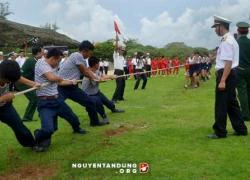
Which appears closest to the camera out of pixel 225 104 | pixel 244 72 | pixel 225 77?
pixel 225 77

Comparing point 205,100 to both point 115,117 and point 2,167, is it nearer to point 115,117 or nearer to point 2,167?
point 115,117

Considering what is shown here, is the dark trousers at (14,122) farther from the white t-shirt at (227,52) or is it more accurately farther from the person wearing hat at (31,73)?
the person wearing hat at (31,73)

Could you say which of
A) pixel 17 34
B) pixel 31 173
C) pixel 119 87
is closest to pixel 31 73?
pixel 119 87

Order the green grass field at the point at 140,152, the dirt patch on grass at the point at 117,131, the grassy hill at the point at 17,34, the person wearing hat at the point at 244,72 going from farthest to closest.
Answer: the grassy hill at the point at 17,34
the person wearing hat at the point at 244,72
the dirt patch on grass at the point at 117,131
the green grass field at the point at 140,152

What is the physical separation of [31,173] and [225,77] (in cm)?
400

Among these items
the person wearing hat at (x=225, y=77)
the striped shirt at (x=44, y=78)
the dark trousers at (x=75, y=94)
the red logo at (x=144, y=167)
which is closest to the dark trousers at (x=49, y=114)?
the striped shirt at (x=44, y=78)

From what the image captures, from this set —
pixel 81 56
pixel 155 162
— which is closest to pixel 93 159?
pixel 155 162

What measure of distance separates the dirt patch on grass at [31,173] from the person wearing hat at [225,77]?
3.47 m

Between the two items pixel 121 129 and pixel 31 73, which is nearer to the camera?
pixel 121 129

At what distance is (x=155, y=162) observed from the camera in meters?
7.59

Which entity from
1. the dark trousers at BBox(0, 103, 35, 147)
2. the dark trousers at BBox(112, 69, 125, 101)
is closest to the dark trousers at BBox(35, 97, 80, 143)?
the dark trousers at BBox(0, 103, 35, 147)

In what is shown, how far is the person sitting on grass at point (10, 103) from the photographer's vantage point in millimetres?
7266

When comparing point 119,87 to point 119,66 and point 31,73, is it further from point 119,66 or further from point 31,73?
point 31,73

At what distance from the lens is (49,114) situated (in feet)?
28.8
